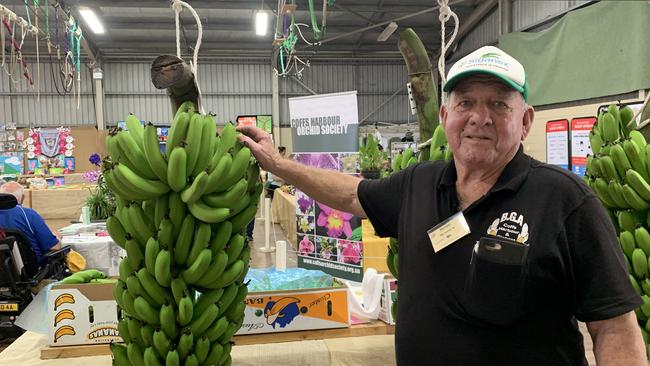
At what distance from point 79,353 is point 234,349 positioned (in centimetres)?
65

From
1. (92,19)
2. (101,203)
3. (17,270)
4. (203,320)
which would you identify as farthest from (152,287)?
(92,19)

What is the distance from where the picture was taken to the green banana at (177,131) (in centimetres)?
132

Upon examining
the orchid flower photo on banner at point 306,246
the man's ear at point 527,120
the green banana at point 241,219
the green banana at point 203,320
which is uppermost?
the man's ear at point 527,120

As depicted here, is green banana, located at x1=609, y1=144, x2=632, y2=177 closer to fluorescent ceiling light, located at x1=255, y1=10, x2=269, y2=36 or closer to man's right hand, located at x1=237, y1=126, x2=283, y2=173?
man's right hand, located at x1=237, y1=126, x2=283, y2=173

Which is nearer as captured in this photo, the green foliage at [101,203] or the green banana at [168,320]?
the green banana at [168,320]

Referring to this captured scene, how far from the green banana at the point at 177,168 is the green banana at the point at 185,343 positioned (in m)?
0.39

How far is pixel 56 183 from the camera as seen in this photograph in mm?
10852

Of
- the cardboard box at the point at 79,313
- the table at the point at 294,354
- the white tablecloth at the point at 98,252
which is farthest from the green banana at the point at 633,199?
the white tablecloth at the point at 98,252

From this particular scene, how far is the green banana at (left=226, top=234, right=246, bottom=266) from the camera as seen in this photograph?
137 centimetres

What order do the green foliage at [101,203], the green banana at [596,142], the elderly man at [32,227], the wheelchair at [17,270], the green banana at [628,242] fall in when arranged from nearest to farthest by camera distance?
the green banana at [628,242], the green banana at [596,142], the wheelchair at [17,270], the elderly man at [32,227], the green foliage at [101,203]

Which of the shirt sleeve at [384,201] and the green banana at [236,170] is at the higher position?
the green banana at [236,170]

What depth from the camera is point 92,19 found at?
11.3 meters

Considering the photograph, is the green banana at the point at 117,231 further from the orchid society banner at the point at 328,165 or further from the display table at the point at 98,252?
the display table at the point at 98,252

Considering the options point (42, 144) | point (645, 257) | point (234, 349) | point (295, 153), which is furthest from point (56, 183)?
point (645, 257)
